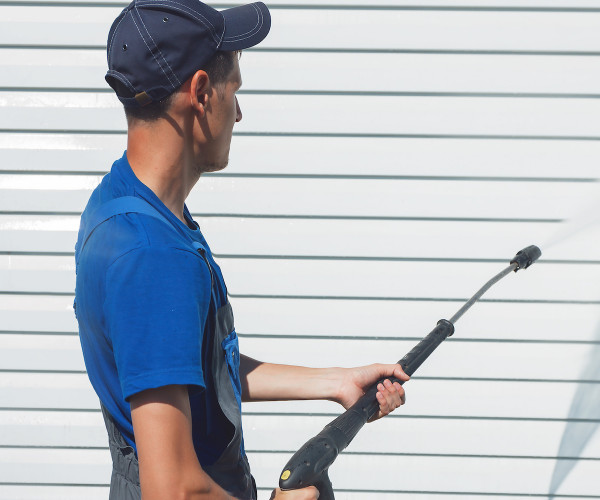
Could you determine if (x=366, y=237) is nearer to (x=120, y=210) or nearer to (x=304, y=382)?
(x=304, y=382)

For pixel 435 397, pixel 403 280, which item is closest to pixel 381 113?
pixel 403 280

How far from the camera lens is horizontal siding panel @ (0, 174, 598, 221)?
3.19 m

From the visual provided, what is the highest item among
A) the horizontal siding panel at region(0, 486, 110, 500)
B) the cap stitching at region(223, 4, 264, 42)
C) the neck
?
the cap stitching at region(223, 4, 264, 42)

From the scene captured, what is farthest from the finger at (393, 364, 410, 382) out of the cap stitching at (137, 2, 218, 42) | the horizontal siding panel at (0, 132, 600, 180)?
the horizontal siding panel at (0, 132, 600, 180)

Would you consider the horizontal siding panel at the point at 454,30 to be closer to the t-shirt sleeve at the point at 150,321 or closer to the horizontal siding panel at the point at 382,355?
the horizontal siding panel at the point at 382,355

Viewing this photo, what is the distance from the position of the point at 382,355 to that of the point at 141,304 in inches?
90.1

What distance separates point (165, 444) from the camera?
1.14m

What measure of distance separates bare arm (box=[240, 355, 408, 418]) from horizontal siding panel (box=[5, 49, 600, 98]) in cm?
162

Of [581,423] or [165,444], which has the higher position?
[581,423]

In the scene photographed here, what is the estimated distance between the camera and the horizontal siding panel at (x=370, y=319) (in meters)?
3.25

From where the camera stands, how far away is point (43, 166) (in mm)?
3232

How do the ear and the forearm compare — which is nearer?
the ear

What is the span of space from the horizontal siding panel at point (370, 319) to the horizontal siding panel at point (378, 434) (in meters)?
0.45

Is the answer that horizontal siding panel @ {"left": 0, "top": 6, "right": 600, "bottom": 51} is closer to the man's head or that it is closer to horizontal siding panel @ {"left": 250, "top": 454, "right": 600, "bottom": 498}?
the man's head
